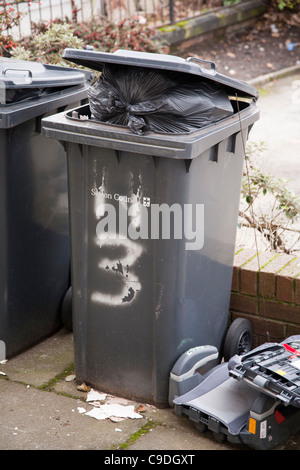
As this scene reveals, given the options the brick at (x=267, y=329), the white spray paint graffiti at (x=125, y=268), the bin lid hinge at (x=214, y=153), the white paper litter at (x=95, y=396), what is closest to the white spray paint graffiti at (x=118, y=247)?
the white spray paint graffiti at (x=125, y=268)

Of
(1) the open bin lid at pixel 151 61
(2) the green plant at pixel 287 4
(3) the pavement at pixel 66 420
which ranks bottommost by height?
(3) the pavement at pixel 66 420

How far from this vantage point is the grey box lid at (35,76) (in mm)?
3715

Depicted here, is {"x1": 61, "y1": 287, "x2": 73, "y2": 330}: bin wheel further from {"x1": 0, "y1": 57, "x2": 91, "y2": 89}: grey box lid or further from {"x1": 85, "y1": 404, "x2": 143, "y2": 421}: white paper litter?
{"x1": 0, "y1": 57, "x2": 91, "y2": 89}: grey box lid

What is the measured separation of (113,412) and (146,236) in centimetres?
98

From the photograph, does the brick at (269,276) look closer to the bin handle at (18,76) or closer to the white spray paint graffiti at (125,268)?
the white spray paint graffiti at (125,268)

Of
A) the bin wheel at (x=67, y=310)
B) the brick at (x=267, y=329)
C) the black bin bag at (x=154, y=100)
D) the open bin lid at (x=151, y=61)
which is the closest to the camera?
the open bin lid at (x=151, y=61)

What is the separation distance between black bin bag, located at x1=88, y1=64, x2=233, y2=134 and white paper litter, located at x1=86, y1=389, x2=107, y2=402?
1.49m

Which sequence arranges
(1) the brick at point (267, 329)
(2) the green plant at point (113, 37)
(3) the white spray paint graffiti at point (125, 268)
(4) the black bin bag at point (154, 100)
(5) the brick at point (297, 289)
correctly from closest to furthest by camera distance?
(4) the black bin bag at point (154, 100), (3) the white spray paint graffiti at point (125, 268), (5) the brick at point (297, 289), (1) the brick at point (267, 329), (2) the green plant at point (113, 37)

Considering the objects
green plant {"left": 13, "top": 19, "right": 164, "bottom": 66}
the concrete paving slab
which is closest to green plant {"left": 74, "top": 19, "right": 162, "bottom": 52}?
green plant {"left": 13, "top": 19, "right": 164, "bottom": 66}

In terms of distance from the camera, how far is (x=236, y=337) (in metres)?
3.92

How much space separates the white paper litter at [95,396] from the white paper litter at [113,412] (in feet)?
0.25

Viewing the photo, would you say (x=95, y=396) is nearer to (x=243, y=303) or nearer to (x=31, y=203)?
(x=243, y=303)

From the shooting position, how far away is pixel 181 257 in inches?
133

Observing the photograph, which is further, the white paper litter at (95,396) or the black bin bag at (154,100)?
the white paper litter at (95,396)
